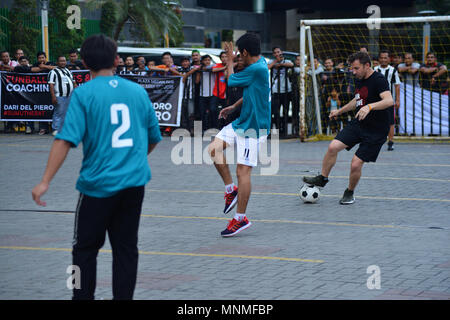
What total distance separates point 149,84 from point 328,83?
172 inches

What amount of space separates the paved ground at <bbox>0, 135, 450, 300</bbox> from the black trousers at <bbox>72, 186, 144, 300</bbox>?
816 mm

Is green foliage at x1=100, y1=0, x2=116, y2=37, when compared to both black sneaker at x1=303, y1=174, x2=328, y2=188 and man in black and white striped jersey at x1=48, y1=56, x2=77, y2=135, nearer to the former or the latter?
man in black and white striped jersey at x1=48, y1=56, x2=77, y2=135

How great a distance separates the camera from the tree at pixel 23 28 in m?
32.5

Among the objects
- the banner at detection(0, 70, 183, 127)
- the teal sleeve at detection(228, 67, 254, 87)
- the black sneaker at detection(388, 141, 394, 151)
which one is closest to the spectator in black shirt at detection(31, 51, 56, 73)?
the banner at detection(0, 70, 183, 127)

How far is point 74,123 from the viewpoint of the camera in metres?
4.43

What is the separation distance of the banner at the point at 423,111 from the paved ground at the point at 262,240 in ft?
17.6

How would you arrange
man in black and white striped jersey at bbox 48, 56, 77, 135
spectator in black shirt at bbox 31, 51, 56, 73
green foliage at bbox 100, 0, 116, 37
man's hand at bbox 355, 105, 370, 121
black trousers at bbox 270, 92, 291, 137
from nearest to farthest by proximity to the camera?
man's hand at bbox 355, 105, 370, 121
man in black and white striped jersey at bbox 48, 56, 77, 135
black trousers at bbox 270, 92, 291, 137
spectator in black shirt at bbox 31, 51, 56, 73
green foliage at bbox 100, 0, 116, 37

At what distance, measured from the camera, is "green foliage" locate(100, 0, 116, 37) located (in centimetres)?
3984

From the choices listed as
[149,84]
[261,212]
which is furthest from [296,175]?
[149,84]

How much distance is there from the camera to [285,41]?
54.5 metres

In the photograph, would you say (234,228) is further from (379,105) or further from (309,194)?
(379,105)

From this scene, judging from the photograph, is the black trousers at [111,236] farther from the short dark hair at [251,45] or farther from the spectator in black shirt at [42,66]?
the spectator in black shirt at [42,66]

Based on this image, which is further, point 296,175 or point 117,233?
point 296,175
